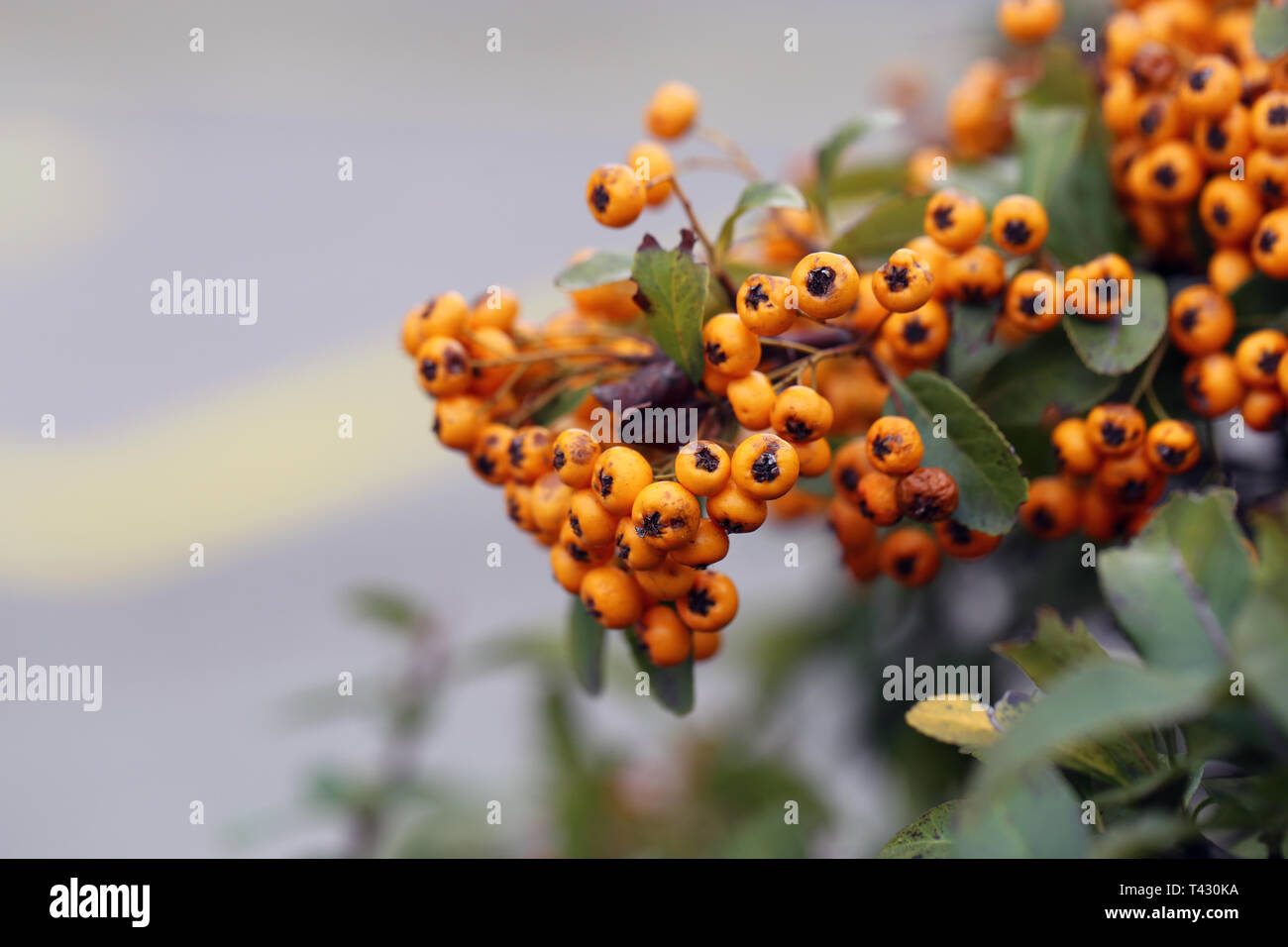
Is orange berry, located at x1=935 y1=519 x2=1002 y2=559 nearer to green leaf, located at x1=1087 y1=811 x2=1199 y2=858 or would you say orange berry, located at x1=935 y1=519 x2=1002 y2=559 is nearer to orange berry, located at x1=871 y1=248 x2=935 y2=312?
orange berry, located at x1=871 y1=248 x2=935 y2=312

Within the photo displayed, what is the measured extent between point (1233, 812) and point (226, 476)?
2597 millimetres

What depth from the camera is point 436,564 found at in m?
2.93

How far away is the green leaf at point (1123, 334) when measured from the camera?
0.83 meters

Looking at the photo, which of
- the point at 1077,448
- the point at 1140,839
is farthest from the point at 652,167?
the point at 1140,839

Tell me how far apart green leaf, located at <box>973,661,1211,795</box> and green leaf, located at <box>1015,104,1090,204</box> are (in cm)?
59

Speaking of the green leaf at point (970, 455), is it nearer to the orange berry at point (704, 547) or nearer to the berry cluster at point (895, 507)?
the berry cluster at point (895, 507)

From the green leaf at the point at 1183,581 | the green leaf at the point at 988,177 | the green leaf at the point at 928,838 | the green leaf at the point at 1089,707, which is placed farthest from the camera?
the green leaf at the point at 988,177

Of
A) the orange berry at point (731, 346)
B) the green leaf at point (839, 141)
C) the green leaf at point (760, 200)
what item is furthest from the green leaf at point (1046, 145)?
the orange berry at point (731, 346)

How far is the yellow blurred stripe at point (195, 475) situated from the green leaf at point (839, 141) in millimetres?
1796

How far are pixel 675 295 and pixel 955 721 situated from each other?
388 millimetres

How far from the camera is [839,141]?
1065 millimetres

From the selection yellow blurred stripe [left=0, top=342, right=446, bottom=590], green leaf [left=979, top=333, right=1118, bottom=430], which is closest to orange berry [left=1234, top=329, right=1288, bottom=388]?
green leaf [left=979, top=333, right=1118, bottom=430]

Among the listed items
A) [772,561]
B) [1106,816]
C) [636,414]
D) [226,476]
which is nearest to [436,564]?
[226,476]

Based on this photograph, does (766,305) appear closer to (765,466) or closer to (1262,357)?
(765,466)
